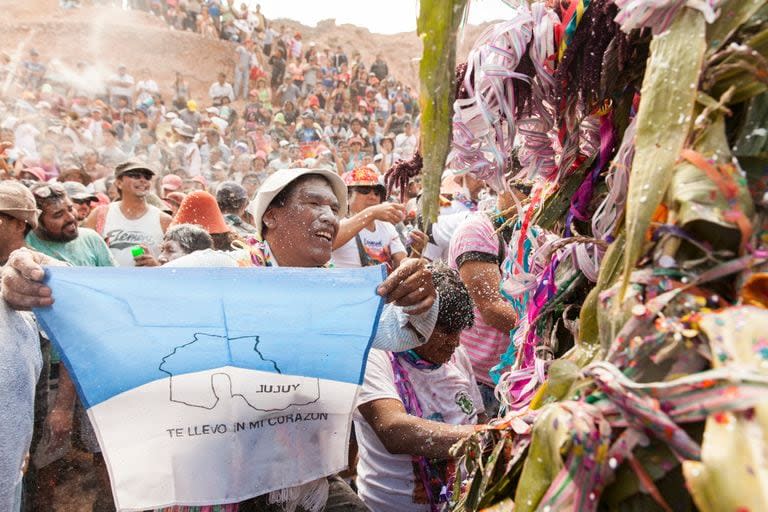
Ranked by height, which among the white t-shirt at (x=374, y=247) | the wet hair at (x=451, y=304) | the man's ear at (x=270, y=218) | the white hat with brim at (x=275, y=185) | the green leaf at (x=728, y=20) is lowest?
the white t-shirt at (x=374, y=247)

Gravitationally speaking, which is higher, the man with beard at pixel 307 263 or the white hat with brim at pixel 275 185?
the white hat with brim at pixel 275 185

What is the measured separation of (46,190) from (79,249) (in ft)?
1.33

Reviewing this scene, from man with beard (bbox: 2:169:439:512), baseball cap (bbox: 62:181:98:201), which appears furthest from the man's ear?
baseball cap (bbox: 62:181:98:201)

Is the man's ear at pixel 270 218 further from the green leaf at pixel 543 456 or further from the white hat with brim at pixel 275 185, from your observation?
the green leaf at pixel 543 456

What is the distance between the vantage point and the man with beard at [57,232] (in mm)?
4082

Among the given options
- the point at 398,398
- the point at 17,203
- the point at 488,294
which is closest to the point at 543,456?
the point at 398,398

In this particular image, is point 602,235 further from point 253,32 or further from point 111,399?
point 253,32

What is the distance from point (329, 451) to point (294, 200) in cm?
103

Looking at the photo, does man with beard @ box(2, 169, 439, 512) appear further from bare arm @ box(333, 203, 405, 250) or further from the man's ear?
bare arm @ box(333, 203, 405, 250)

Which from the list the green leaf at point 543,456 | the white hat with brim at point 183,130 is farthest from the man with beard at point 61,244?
the white hat with brim at point 183,130

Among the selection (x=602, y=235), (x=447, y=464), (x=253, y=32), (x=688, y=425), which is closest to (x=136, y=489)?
(x=447, y=464)

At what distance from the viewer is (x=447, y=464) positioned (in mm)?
2416

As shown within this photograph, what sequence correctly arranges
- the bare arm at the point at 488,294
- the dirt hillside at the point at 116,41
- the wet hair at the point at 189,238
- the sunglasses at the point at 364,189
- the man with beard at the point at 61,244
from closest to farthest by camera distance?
the bare arm at the point at 488,294
the man with beard at the point at 61,244
the wet hair at the point at 189,238
the sunglasses at the point at 364,189
the dirt hillside at the point at 116,41

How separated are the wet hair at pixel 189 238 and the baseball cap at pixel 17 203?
771 mm
